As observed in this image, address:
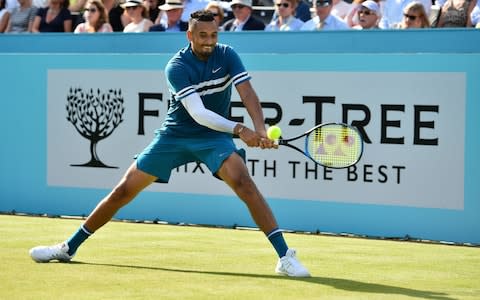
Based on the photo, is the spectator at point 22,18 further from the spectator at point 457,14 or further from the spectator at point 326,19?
the spectator at point 457,14

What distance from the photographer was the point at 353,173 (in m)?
10.2

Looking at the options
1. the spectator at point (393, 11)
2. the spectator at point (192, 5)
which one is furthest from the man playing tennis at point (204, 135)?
the spectator at point (192, 5)

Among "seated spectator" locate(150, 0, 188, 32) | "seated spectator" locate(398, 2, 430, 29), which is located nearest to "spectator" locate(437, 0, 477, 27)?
"seated spectator" locate(398, 2, 430, 29)

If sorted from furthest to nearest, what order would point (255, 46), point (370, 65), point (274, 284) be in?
1. point (255, 46)
2. point (370, 65)
3. point (274, 284)

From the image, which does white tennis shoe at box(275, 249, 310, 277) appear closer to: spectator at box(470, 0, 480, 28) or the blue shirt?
the blue shirt

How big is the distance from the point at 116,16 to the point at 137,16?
1.00 metres

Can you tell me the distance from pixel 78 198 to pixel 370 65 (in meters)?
3.56

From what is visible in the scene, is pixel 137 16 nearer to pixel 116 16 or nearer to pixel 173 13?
pixel 173 13

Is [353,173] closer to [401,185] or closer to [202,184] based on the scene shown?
[401,185]

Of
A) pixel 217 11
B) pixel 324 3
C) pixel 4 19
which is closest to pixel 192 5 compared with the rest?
pixel 217 11

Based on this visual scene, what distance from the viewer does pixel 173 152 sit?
7.76 metres

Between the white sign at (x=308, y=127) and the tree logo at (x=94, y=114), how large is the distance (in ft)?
0.04

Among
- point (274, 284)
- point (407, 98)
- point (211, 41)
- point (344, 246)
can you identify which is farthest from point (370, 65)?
point (274, 284)

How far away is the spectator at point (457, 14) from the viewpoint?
11.0 m
